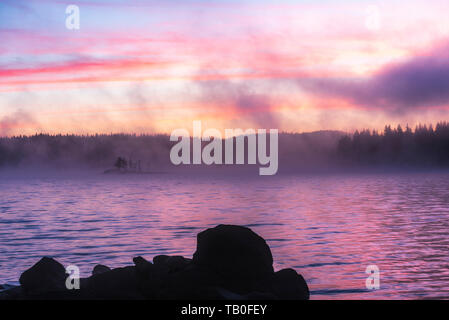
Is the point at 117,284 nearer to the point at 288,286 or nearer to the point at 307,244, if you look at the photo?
the point at 288,286

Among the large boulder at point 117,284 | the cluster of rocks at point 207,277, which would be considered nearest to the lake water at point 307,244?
the cluster of rocks at point 207,277

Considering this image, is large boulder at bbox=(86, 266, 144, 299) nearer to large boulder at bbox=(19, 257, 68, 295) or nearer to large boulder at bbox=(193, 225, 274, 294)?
large boulder at bbox=(19, 257, 68, 295)

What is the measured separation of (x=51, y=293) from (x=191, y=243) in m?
20.5

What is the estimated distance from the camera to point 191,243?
124ft

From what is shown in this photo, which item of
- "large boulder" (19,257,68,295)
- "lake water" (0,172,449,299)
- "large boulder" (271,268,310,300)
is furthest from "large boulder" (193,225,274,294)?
"large boulder" (19,257,68,295)

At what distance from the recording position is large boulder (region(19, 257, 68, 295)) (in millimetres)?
19359

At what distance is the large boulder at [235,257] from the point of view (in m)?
18.6

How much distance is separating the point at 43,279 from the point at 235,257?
6.03 metres

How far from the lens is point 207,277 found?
18328 millimetres

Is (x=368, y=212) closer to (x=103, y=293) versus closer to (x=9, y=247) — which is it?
(x=9, y=247)

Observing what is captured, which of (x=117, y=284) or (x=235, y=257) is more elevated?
(x=235, y=257)

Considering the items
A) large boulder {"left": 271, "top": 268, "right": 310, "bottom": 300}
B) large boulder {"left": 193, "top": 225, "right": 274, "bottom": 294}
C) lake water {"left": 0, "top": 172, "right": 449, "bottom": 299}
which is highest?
large boulder {"left": 193, "top": 225, "right": 274, "bottom": 294}

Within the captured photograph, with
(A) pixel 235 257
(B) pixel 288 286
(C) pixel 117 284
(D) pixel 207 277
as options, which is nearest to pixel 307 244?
(B) pixel 288 286
